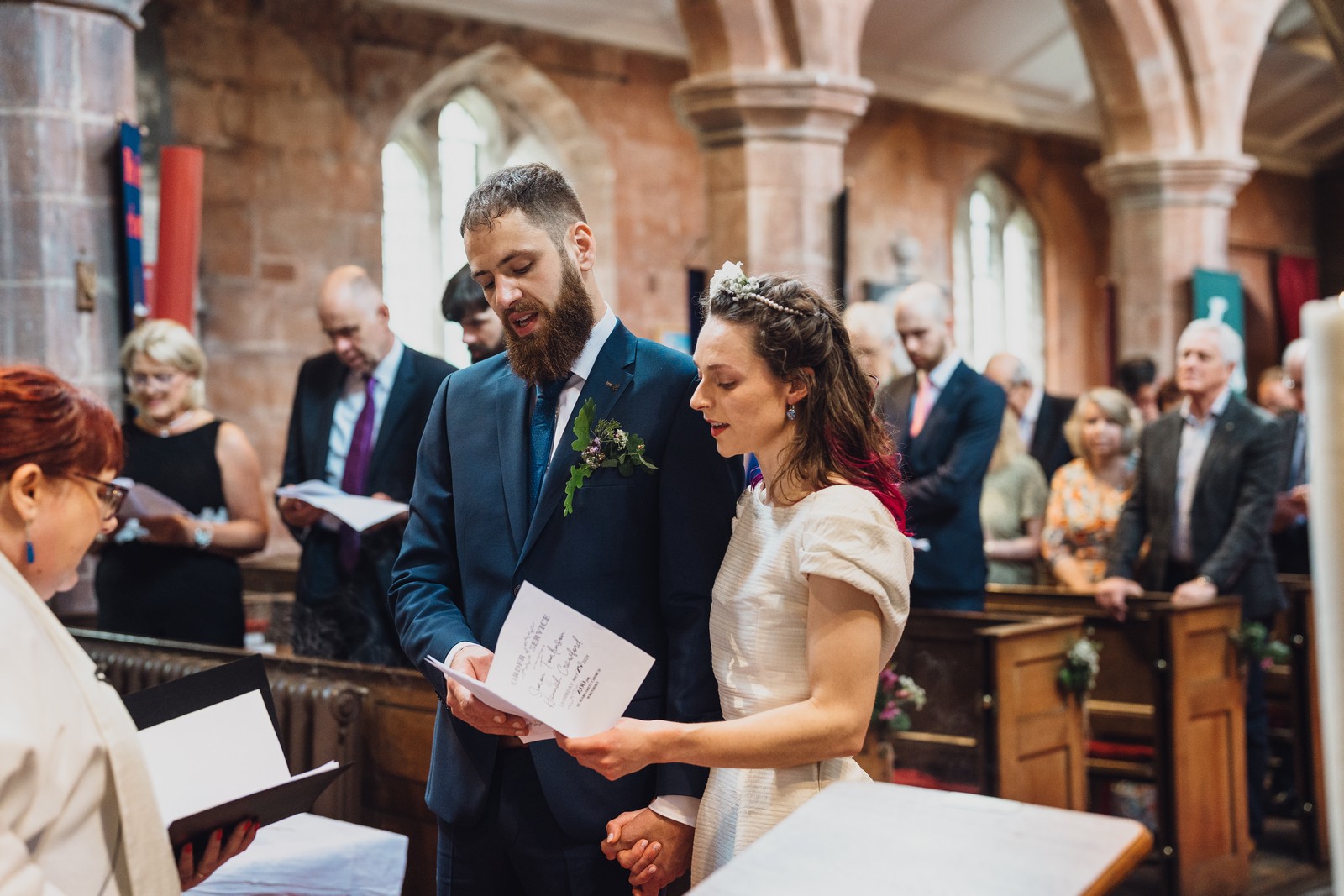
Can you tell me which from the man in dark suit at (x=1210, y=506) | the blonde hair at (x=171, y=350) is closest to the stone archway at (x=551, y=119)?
the man in dark suit at (x=1210, y=506)

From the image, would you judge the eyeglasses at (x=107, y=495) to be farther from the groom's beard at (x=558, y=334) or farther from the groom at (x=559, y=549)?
the groom's beard at (x=558, y=334)

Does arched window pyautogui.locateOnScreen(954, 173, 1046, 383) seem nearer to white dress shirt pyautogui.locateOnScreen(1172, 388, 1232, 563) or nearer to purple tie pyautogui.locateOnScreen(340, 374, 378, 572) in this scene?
white dress shirt pyautogui.locateOnScreen(1172, 388, 1232, 563)

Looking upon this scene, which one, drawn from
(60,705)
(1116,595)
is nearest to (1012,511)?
(1116,595)

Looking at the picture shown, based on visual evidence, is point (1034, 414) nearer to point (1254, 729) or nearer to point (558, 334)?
point (1254, 729)

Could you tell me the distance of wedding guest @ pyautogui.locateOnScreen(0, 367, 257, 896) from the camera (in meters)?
1.43

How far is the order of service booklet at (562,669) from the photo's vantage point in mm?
1854

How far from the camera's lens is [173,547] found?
13.5 ft

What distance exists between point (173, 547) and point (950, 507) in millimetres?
2339

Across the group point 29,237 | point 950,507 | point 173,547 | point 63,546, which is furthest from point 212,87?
point 63,546

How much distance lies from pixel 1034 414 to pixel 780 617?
5.74m

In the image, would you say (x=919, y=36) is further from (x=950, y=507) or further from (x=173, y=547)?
(x=173, y=547)

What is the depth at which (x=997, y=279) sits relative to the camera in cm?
1405

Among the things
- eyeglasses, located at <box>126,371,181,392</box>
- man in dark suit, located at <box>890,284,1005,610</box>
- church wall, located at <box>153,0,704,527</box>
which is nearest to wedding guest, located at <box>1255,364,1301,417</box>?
man in dark suit, located at <box>890,284,1005,610</box>

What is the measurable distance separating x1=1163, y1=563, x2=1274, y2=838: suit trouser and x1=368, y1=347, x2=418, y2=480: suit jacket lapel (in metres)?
2.80
